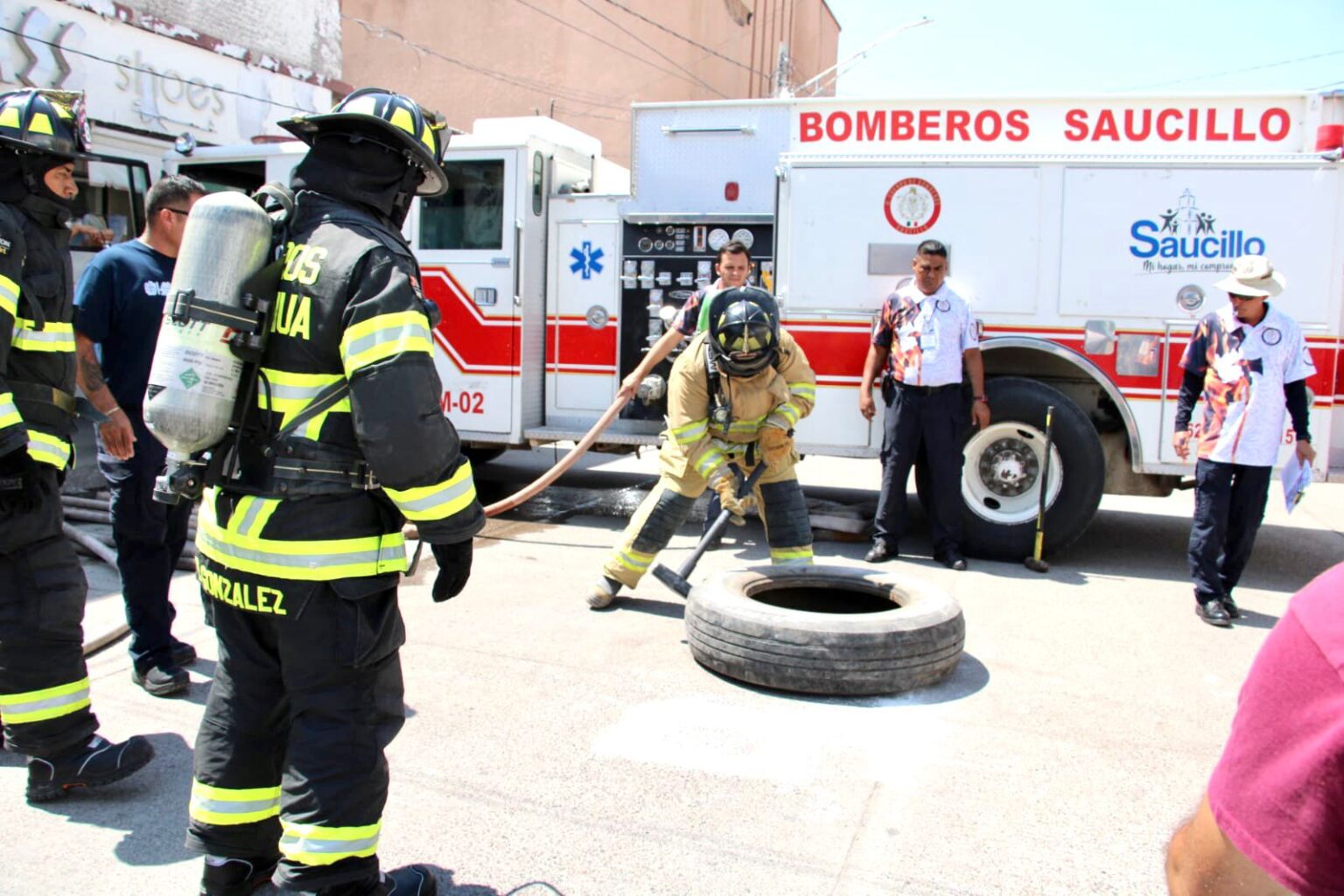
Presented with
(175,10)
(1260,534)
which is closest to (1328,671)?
(1260,534)

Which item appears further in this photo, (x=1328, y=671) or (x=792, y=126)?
(x=792, y=126)

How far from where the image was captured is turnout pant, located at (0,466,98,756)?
316cm

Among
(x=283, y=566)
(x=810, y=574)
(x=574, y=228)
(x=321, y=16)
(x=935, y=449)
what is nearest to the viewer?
(x=283, y=566)

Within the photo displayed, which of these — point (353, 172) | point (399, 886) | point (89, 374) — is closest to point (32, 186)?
point (89, 374)

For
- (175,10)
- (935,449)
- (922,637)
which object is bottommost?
(922,637)

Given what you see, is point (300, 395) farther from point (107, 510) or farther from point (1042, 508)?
point (107, 510)

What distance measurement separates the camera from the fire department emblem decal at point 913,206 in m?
6.57

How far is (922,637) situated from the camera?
4148 mm

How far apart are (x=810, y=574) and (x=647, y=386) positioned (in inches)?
109

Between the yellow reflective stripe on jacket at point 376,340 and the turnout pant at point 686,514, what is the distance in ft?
9.33

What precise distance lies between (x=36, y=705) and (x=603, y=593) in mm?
2658

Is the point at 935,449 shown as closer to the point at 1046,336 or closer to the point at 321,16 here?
the point at 1046,336

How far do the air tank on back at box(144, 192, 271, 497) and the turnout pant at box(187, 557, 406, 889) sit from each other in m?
0.35

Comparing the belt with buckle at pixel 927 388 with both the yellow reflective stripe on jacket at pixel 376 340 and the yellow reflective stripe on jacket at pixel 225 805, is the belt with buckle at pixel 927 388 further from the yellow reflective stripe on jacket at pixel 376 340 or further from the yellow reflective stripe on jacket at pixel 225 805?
the yellow reflective stripe on jacket at pixel 225 805
